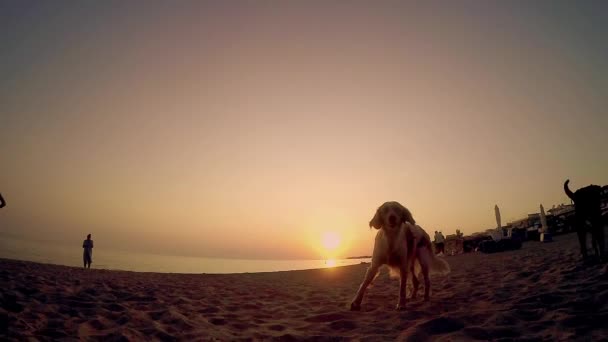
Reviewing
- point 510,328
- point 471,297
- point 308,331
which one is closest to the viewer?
point 510,328

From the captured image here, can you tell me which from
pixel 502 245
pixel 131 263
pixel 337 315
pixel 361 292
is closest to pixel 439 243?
pixel 502 245

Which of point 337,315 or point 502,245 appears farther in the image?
point 502,245

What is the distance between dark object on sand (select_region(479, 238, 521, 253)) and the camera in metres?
16.1

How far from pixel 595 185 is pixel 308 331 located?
6366mm

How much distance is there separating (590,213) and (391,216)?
14.6ft

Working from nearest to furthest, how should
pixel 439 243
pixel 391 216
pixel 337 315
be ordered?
pixel 337 315 < pixel 391 216 < pixel 439 243

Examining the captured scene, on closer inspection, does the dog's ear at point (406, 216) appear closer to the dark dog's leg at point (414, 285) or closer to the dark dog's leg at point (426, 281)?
the dark dog's leg at point (426, 281)

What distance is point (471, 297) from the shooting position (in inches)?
197

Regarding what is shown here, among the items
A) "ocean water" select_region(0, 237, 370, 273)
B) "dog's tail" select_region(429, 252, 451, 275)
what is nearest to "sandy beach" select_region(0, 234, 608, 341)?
"dog's tail" select_region(429, 252, 451, 275)

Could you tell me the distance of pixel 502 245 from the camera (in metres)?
16.4

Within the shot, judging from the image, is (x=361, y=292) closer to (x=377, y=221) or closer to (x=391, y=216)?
(x=377, y=221)

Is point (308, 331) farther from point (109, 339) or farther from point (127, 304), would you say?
point (127, 304)

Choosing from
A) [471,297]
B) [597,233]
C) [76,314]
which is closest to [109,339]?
[76,314]

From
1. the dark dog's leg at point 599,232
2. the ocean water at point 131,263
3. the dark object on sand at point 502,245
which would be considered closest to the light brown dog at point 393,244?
the dark dog's leg at point 599,232
